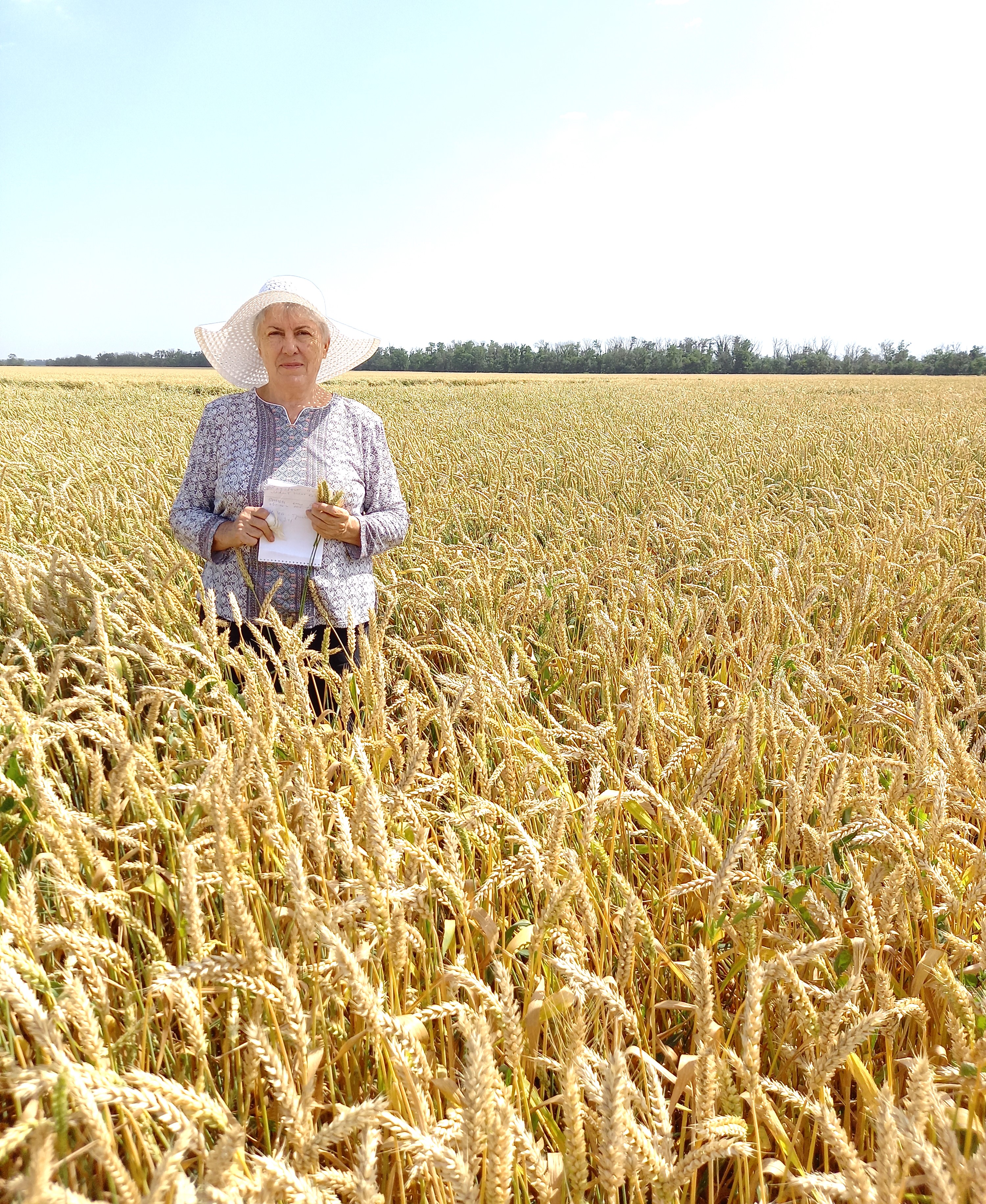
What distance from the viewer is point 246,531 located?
2684mm

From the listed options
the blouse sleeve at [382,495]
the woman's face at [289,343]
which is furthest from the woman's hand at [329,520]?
the woman's face at [289,343]

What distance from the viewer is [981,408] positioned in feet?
54.3

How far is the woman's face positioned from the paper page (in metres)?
0.46

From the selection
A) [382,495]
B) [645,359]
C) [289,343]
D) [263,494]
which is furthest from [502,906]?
[645,359]

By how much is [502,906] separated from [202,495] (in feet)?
6.84

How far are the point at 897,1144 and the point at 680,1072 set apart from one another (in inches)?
24.3

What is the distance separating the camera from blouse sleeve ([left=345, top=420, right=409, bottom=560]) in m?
2.97

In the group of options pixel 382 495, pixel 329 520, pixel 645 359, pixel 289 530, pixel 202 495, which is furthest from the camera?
pixel 645 359

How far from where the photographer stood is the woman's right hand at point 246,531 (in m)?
2.69

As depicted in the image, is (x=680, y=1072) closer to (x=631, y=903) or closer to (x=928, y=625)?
(x=631, y=903)

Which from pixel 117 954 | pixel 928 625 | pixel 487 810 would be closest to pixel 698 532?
pixel 928 625

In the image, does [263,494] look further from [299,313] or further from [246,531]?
[299,313]

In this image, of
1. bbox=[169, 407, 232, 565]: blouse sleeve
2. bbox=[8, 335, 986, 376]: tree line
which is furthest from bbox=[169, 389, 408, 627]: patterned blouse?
bbox=[8, 335, 986, 376]: tree line

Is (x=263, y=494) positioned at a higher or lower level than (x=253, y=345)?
lower
